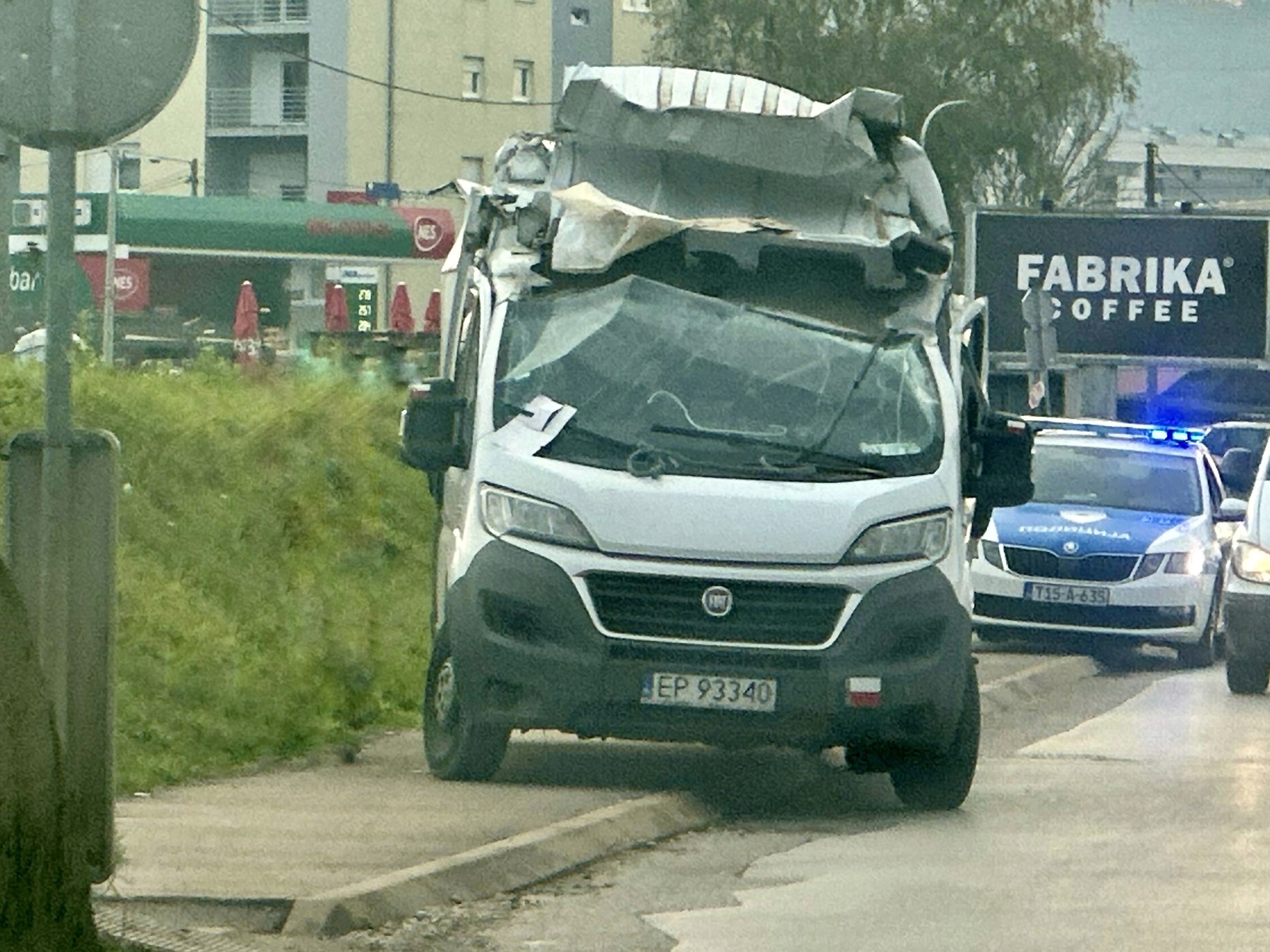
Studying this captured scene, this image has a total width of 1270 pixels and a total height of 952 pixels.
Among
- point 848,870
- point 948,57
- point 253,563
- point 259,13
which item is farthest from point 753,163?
point 259,13

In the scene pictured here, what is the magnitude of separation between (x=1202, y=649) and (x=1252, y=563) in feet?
10.8

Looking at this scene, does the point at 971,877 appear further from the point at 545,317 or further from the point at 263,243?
the point at 263,243

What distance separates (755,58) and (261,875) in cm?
5315

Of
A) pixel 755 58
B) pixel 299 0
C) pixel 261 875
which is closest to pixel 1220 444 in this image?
pixel 755 58

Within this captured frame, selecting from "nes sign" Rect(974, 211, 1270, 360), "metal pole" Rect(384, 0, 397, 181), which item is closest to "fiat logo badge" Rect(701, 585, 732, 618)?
"nes sign" Rect(974, 211, 1270, 360)

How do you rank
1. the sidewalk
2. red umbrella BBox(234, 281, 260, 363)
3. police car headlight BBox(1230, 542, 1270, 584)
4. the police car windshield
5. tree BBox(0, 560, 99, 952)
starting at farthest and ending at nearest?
red umbrella BBox(234, 281, 260, 363), the police car windshield, police car headlight BBox(1230, 542, 1270, 584), the sidewalk, tree BBox(0, 560, 99, 952)

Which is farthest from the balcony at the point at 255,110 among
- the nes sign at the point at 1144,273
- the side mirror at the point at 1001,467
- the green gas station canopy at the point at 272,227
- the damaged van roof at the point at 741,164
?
the side mirror at the point at 1001,467

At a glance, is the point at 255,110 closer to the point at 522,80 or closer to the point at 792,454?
the point at 522,80

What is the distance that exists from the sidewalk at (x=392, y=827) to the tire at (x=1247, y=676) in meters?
5.38

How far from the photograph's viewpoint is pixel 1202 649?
20.4 meters

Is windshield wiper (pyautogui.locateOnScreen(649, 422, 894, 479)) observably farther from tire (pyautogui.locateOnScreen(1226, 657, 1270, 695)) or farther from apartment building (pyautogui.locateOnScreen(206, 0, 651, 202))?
apartment building (pyautogui.locateOnScreen(206, 0, 651, 202))

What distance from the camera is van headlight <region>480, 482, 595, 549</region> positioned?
10.5 meters

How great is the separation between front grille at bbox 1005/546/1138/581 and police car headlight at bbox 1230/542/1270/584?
2549mm

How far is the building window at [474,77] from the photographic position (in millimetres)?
80312
